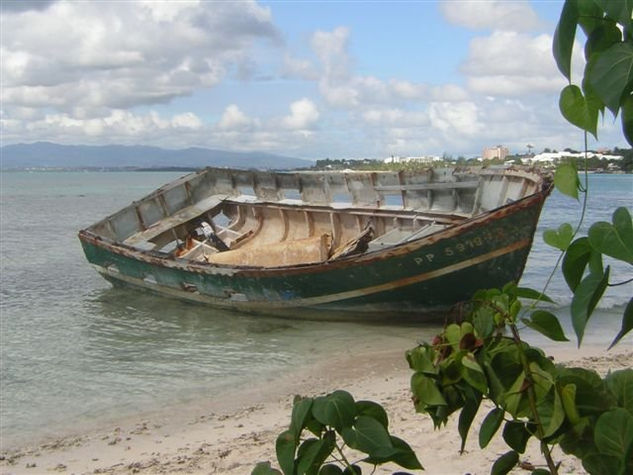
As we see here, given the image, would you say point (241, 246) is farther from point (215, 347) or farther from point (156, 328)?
point (215, 347)

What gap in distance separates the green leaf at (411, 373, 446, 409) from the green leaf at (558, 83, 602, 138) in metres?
0.53

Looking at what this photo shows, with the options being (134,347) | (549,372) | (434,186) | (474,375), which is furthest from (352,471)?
(434,186)

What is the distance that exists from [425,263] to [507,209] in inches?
54.0

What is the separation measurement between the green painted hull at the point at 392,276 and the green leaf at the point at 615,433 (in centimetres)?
819

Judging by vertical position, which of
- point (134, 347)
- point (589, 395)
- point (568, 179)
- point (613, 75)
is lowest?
point (134, 347)

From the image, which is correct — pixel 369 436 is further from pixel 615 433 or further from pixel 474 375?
pixel 615 433

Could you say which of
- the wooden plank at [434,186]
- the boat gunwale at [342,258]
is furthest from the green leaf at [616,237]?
the wooden plank at [434,186]

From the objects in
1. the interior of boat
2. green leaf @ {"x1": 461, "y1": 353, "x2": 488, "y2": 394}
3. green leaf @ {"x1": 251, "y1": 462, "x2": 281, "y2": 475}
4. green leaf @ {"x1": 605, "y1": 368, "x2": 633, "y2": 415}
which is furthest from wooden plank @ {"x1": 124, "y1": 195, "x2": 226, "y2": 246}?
green leaf @ {"x1": 605, "y1": 368, "x2": 633, "y2": 415}

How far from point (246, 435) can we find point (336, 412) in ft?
19.0

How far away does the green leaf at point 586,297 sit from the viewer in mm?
997

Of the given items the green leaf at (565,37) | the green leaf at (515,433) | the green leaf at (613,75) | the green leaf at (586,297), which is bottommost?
the green leaf at (515,433)

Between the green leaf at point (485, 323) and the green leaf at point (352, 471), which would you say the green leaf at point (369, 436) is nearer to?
the green leaf at point (352, 471)

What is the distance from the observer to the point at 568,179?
1066mm

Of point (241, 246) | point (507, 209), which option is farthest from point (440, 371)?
point (241, 246)
